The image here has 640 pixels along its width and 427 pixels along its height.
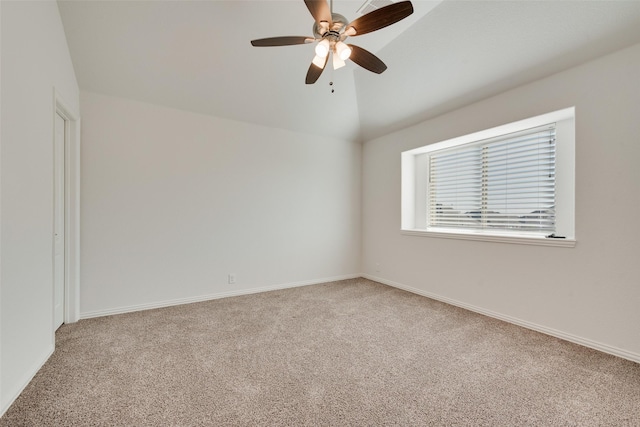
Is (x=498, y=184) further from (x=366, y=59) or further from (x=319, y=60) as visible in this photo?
(x=319, y=60)

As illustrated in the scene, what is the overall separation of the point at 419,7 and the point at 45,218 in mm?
3648

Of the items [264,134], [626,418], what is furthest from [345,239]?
[626,418]

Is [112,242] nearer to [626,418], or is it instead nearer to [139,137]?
[139,137]

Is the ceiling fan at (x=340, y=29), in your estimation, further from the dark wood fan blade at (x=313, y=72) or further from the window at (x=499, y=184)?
the window at (x=499, y=184)

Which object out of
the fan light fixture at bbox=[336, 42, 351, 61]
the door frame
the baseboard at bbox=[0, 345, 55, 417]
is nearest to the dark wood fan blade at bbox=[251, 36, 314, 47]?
the fan light fixture at bbox=[336, 42, 351, 61]

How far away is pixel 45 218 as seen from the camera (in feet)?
7.02

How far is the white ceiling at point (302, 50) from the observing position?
232 cm

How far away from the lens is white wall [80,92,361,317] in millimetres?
3123

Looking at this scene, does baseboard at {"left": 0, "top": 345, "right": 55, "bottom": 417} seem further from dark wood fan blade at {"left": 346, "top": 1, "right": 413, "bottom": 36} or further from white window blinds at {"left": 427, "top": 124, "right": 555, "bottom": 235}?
white window blinds at {"left": 427, "top": 124, "right": 555, "bottom": 235}

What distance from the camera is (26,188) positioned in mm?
1883

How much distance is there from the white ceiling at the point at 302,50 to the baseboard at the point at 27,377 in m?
2.65

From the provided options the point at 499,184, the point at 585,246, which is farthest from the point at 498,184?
the point at 585,246

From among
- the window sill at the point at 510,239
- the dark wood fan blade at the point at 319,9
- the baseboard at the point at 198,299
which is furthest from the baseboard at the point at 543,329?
the dark wood fan blade at the point at 319,9

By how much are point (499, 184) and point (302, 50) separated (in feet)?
9.47
